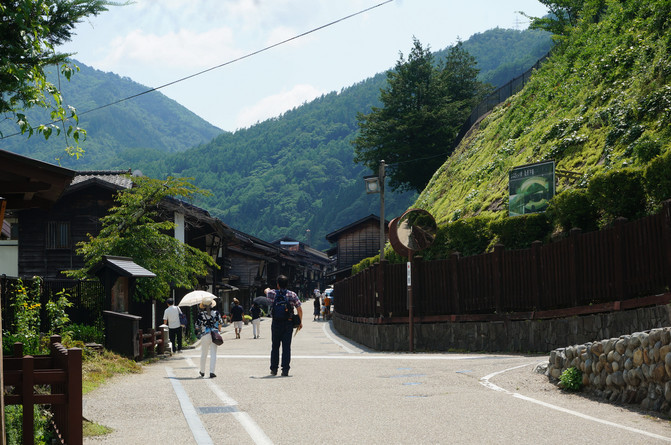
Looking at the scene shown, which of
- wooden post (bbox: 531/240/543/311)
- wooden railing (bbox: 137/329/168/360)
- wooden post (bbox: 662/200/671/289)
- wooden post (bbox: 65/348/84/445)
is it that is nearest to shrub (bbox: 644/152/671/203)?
wooden post (bbox: 662/200/671/289)

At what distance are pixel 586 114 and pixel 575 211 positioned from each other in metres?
11.0

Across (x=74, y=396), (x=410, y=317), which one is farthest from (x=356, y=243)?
(x=74, y=396)

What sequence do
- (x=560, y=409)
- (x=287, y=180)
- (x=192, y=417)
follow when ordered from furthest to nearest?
(x=287, y=180) < (x=192, y=417) < (x=560, y=409)

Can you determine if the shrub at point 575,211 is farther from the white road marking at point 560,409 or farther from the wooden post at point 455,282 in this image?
the white road marking at point 560,409

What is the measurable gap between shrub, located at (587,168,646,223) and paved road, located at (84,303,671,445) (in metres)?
3.68

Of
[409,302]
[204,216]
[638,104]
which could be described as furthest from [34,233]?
[638,104]

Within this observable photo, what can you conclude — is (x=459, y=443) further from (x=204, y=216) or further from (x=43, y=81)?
(x=204, y=216)

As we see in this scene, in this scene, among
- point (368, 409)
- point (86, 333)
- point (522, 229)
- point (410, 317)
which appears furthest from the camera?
point (522, 229)

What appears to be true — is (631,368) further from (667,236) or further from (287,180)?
(287,180)

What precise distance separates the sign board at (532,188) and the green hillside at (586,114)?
121 cm

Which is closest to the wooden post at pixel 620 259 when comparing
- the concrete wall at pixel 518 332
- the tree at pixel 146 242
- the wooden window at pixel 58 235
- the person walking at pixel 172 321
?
the concrete wall at pixel 518 332

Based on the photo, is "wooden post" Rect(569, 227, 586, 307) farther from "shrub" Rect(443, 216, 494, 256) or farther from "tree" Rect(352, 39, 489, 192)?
"tree" Rect(352, 39, 489, 192)

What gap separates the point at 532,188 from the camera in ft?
69.1

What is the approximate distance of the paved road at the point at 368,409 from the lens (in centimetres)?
731
